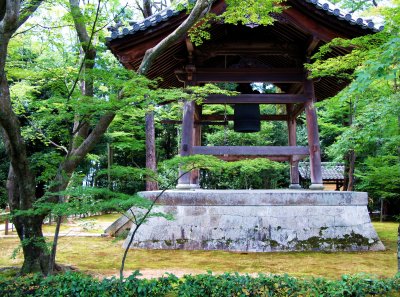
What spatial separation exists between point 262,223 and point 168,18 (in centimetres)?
409

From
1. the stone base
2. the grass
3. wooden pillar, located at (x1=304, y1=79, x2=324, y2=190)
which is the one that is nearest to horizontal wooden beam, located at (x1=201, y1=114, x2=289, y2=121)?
wooden pillar, located at (x1=304, y1=79, x2=324, y2=190)

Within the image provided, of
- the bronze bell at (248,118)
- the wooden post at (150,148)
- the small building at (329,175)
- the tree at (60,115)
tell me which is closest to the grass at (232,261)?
the tree at (60,115)

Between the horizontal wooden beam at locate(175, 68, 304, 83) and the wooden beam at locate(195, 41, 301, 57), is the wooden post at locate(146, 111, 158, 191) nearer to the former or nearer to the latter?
the horizontal wooden beam at locate(175, 68, 304, 83)

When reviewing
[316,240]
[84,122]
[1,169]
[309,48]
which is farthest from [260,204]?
[1,169]

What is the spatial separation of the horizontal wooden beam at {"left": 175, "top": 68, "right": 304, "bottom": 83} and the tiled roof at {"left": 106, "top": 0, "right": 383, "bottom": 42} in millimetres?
1345

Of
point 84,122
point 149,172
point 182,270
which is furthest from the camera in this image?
point 182,270

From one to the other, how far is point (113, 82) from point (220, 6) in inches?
132

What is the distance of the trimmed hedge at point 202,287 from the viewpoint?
3248mm

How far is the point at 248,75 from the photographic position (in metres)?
7.47

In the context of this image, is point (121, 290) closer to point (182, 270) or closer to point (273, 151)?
point (182, 270)

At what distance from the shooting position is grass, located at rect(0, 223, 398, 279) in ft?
16.1

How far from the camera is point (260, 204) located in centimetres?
664

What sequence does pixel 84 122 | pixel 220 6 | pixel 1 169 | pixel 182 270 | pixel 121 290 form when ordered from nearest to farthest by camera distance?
pixel 121 290, pixel 84 122, pixel 182 270, pixel 220 6, pixel 1 169

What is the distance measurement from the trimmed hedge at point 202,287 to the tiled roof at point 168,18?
4.25 meters
